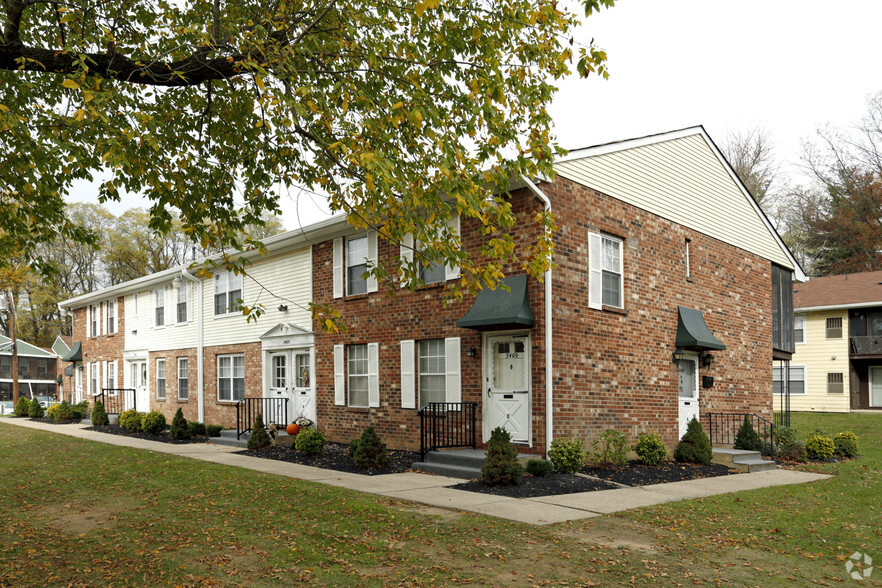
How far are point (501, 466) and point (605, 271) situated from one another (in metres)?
4.95

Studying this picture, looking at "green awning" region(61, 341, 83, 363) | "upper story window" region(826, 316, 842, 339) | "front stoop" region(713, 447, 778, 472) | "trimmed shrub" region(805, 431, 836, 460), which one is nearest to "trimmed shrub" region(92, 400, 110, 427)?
"green awning" region(61, 341, 83, 363)

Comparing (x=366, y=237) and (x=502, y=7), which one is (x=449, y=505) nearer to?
(x=502, y=7)

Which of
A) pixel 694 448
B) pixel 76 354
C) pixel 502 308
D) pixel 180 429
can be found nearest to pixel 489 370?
pixel 502 308

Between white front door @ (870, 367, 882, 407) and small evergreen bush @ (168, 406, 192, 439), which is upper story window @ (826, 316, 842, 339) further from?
small evergreen bush @ (168, 406, 192, 439)

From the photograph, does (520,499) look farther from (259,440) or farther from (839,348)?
(839,348)

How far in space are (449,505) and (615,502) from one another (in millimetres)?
2255

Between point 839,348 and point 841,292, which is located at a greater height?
point 841,292

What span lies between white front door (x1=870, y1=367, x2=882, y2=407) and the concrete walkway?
65.7 ft

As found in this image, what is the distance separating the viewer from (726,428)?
1661cm

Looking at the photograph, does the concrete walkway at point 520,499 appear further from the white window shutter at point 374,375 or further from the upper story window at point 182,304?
the upper story window at point 182,304

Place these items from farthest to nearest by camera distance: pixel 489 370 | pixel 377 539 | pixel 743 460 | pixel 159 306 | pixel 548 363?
pixel 159 306 → pixel 743 460 → pixel 489 370 → pixel 548 363 → pixel 377 539

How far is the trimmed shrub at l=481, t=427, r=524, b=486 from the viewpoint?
411 inches

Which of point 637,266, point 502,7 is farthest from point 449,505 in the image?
point 637,266

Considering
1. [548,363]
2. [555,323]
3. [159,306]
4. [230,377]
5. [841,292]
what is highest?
[841,292]
